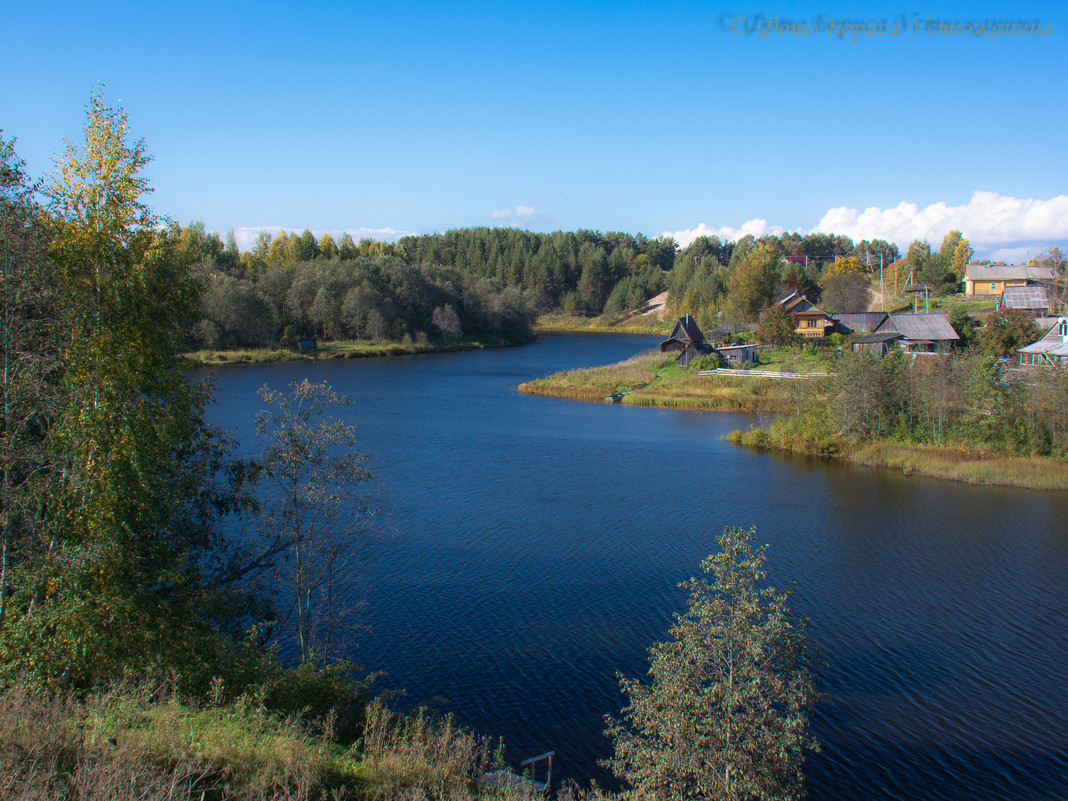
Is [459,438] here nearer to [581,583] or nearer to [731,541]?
[581,583]

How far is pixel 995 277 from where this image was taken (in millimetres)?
73062

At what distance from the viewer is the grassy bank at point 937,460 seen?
2745 centimetres

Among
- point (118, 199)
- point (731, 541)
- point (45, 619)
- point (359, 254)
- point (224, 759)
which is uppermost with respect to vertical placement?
point (359, 254)

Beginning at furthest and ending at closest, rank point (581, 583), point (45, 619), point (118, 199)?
point (581, 583) → point (118, 199) → point (45, 619)

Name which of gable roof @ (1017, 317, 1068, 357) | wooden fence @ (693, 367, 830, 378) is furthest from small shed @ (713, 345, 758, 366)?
gable roof @ (1017, 317, 1068, 357)

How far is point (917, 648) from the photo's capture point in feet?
51.4

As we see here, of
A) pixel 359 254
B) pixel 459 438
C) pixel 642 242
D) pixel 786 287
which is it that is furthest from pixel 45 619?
pixel 642 242

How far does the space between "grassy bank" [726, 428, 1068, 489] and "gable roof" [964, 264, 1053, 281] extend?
5067 cm

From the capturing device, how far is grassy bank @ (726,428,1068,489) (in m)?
27.5

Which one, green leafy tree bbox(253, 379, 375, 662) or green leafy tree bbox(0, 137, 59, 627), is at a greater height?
green leafy tree bbox(0, 137, 59, 627)

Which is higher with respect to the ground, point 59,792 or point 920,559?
point 59,792

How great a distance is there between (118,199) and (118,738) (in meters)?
7.37

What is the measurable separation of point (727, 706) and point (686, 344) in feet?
159

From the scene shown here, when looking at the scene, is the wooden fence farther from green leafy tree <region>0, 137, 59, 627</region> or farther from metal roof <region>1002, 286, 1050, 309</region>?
green leafy tree <region>0, 137, 59, 627</region>
